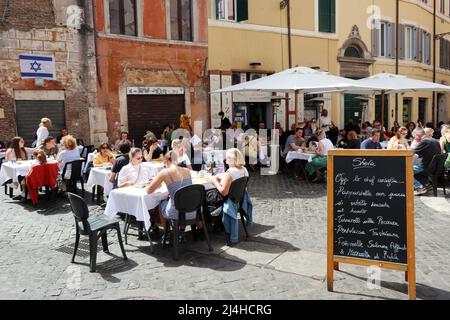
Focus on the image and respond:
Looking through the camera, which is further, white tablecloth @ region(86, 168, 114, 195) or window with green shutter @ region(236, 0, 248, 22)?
window with green shutter @ region(236, 0, 248, 22)

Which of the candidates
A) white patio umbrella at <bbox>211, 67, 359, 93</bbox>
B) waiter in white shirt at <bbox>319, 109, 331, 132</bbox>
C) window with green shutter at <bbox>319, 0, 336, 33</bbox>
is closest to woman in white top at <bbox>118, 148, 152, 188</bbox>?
white patio umbrella at <bbox>211, 67, 359, 93</bbox>

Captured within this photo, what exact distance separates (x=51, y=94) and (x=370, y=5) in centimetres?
1609

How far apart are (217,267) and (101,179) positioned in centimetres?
398

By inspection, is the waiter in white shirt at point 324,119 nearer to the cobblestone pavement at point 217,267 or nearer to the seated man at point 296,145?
the seated man at point 296,145

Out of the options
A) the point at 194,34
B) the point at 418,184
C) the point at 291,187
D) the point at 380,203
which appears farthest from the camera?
the point at 194,34

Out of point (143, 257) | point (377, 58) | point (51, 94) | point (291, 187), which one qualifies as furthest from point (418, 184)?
point (377, 58)

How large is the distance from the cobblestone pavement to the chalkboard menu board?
428 mm

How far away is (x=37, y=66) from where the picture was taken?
12.9m

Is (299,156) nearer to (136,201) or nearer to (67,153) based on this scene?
(67,153)

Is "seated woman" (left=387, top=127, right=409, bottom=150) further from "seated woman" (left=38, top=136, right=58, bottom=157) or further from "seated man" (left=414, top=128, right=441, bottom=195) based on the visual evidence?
"seated woman" (left=38, top=136, right=58, bottom=157)

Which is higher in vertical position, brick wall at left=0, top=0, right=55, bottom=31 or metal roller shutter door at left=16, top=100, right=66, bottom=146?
brick wall at left=0, top=0, right=55, bottom=31

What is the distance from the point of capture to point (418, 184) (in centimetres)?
907

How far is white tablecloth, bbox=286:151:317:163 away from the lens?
1048 cm

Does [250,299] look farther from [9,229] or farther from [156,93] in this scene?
[156,93]
